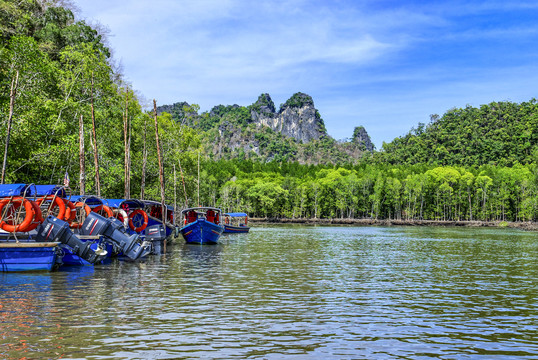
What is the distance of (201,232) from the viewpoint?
51.6m

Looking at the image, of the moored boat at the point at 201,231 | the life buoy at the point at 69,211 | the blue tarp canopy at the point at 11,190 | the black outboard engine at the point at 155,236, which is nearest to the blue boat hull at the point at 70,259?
the life buoy at the point at 69,211

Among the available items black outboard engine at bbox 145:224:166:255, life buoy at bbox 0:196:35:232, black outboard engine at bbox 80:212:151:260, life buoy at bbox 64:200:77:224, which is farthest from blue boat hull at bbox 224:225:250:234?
life buoy at bbox 0:196:35:232

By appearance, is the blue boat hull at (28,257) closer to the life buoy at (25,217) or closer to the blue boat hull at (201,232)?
the life buoy at (25,217)

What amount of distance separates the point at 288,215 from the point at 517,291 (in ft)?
452

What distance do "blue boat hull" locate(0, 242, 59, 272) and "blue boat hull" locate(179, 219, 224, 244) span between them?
25411 millimetres

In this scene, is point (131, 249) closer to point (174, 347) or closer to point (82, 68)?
point (174, 347)

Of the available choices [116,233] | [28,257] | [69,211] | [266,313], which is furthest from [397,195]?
[266,313]

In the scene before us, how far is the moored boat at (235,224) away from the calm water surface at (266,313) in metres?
45.2

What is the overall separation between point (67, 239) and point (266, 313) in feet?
51.1

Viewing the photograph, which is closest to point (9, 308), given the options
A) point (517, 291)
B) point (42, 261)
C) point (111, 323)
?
point (111, 323)

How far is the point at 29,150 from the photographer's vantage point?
42844 millimetres

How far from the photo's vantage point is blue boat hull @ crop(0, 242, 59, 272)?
24859 millimetres

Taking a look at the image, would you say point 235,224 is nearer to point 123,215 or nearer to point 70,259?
point 123,215

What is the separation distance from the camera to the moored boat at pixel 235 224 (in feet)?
251
